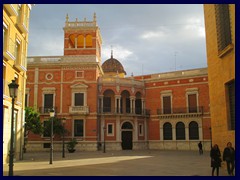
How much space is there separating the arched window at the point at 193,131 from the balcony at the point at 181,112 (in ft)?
3.75

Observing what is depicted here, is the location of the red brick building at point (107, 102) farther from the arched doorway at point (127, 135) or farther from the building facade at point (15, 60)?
the building facade at point (15, 60)

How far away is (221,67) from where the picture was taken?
1383cm

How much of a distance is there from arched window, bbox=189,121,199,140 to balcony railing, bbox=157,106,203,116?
1295 millimetres

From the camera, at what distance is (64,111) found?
3806 cm

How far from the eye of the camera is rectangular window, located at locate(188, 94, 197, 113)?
39.5 meters

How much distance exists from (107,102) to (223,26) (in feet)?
91.3

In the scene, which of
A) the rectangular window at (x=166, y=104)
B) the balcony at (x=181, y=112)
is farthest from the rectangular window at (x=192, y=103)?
the rectangular window at (x=166, y=104)

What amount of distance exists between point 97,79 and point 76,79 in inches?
102

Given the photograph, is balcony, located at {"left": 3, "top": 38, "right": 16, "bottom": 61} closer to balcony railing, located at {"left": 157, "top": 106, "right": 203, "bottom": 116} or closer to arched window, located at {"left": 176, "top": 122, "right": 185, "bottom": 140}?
balcony railing, located at {"left": 157, "top": 106, "right": 203, "bottom": 116}

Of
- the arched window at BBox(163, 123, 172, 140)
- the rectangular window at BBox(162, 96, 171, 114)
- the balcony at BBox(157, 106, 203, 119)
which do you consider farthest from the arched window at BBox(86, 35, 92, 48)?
the arched window at BBox(163, 123, 172, 140)
